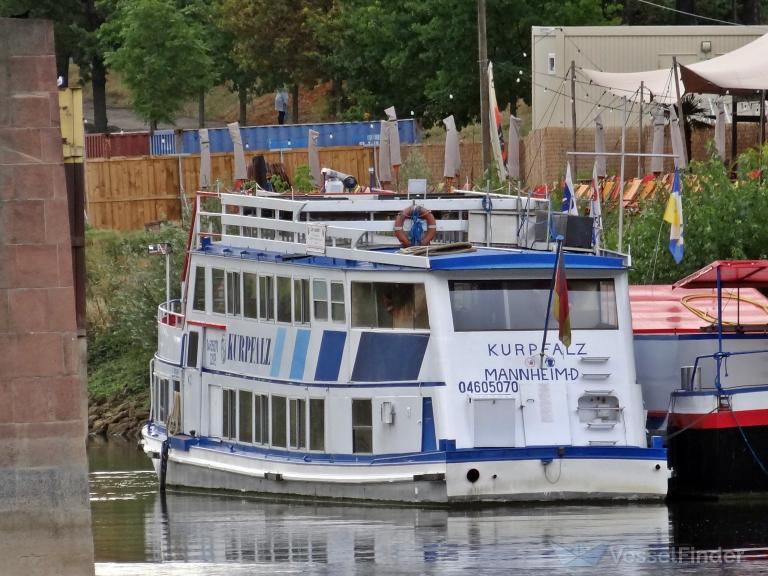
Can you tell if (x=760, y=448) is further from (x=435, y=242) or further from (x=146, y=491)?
(x=146, y=491)

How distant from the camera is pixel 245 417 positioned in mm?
30172

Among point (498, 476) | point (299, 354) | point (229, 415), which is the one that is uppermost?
point (299, 354)

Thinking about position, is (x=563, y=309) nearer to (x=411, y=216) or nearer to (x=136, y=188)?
(x=411, y=216)

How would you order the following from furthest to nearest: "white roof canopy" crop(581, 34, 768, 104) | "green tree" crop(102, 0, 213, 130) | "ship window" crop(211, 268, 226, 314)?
1. "green tree" crop(102, 0, 213, 130)
2. "white roof canopy" crop(581, 34, 768, 104)
3. "ship window" crop(211, 268, 226, 314)

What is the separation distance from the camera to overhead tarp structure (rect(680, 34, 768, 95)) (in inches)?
1728

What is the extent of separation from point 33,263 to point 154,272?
33370mm

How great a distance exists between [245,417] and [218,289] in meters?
2.13

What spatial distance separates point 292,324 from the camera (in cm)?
2888

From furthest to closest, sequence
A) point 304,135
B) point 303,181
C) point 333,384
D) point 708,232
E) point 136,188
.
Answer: point 136,188 → point 304,135 → point 303,181 → point 708,232 → point 333,384

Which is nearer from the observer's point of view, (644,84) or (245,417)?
(245,417)

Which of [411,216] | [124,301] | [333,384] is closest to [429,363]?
[333,384]

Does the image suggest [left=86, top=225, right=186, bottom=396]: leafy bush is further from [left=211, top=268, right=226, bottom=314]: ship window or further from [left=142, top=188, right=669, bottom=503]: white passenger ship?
[left=142, top=188, right=669, bottom=503]: white passenger ship

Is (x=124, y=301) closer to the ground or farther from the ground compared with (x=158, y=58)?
closer to the ground

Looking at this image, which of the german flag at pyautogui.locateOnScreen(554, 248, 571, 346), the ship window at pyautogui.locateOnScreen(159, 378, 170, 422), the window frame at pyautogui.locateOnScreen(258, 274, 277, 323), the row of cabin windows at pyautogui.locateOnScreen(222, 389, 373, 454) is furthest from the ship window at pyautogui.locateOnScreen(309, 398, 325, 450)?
the ship window at pyautogui.locateOnScreen(159, 378, 170, 422)
